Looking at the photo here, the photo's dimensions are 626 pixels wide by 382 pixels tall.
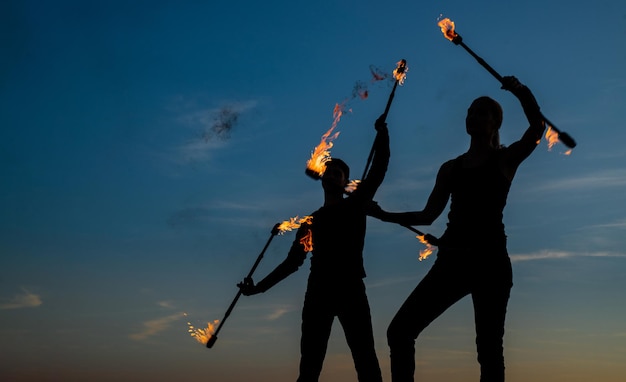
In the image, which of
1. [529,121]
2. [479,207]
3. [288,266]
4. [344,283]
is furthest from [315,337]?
[529,121]

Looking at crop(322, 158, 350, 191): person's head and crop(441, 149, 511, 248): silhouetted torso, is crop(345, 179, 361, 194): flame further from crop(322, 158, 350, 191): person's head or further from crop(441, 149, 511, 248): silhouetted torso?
crop(441, 149, 511, 248): silhouetted torso

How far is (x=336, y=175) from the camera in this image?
977cm

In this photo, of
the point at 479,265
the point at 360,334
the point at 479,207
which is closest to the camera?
the point at 479,265

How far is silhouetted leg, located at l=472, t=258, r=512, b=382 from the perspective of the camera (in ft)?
23.6

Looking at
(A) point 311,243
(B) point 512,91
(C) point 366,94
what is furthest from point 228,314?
(B) point 512,91

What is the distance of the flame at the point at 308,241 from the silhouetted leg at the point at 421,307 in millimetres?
2618

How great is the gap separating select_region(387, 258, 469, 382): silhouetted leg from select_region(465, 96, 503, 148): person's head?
1.27 meters

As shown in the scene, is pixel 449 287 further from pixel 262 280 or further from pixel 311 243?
pixel 262 280

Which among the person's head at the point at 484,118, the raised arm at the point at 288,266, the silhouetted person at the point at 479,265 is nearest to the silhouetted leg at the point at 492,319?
the silhouetted person at the point at 479,265

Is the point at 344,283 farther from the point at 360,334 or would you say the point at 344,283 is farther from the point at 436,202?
the point at 436,202

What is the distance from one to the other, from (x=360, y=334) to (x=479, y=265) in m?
2.28

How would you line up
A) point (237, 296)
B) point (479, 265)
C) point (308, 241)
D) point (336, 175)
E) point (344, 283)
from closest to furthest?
point (479, 265) → point (344, 283) → point (336, 175) → point (308, 241) → point (237, 296)

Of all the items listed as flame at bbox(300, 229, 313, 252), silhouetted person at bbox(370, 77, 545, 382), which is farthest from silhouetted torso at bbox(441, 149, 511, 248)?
flame at bbox(300, 229, 313, 252)

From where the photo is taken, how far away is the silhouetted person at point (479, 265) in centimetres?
722
